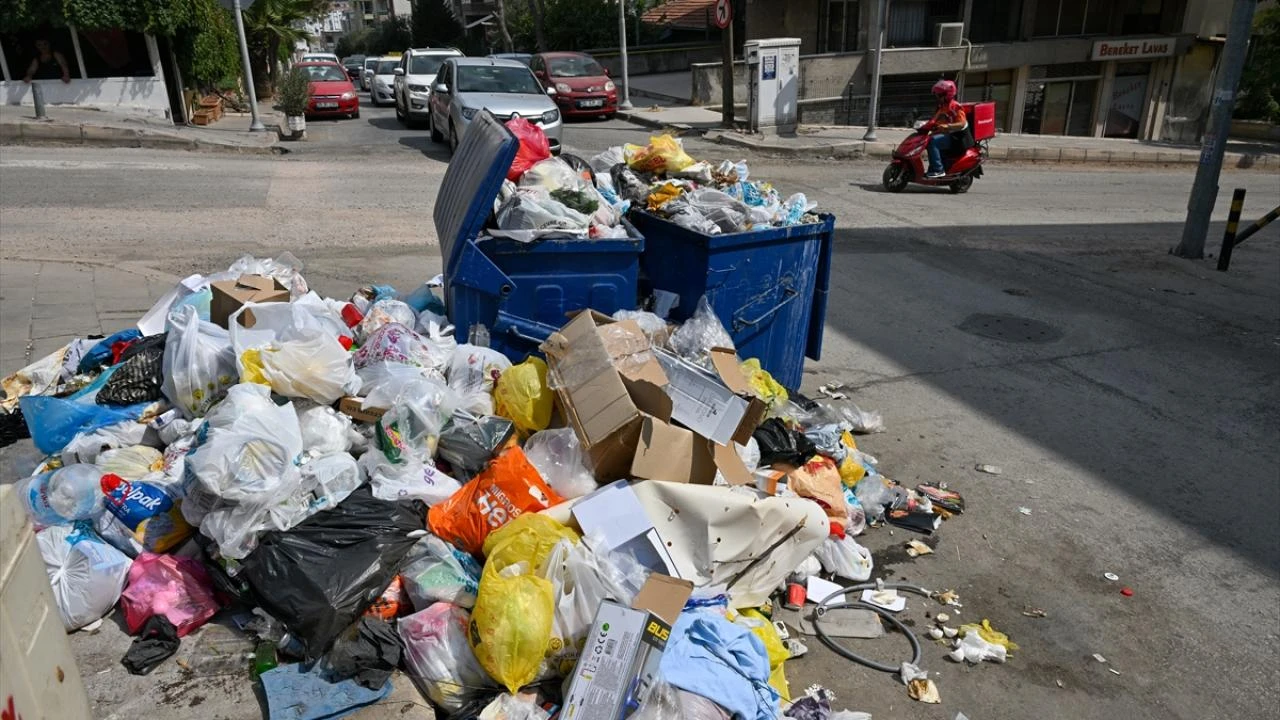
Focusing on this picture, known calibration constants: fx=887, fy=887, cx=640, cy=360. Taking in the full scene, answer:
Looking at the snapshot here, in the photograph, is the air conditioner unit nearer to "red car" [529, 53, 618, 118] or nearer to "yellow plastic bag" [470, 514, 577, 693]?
"red car" [529, 53, 618, 118]

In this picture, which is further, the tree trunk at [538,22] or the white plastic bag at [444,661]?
the tree trunk at [538,22]

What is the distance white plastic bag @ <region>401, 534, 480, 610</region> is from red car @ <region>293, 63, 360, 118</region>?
20.2 meters

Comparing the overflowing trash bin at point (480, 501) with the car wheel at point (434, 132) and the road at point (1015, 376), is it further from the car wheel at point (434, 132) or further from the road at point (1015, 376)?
the car wheel at point (434, 132)

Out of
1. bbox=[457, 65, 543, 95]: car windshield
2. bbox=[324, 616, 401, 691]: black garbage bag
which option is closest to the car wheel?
bbox=[457, 65, 543, 95]: car windshield

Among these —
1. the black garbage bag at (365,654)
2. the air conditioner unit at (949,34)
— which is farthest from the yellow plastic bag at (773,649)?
the air conditioner unit at (949,34)

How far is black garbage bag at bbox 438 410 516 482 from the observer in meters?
3.88

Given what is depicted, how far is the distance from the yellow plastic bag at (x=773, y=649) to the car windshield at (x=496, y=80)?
12965mm

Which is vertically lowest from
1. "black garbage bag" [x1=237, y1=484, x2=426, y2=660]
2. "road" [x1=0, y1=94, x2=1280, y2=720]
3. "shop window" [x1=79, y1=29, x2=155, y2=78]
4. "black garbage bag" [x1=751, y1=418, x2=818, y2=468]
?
"road" [x1=0, y1=94, x2=1280, y2=720]

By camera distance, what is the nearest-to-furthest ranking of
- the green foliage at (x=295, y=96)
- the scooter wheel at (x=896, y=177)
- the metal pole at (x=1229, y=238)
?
1. the metal pole at (x=1229, y=238)
2. the scooter wheel at (x=896, y=177)
3. the green foliage at (x=295, y=96)

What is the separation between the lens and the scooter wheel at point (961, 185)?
13656mm

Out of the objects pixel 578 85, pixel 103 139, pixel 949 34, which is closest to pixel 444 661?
pixel 103 139

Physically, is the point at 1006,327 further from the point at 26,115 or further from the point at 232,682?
the point at 26,115

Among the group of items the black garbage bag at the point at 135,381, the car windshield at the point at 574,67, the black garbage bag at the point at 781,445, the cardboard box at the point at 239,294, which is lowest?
the black garbage bag at the point at 781,445

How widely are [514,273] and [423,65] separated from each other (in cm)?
1708
